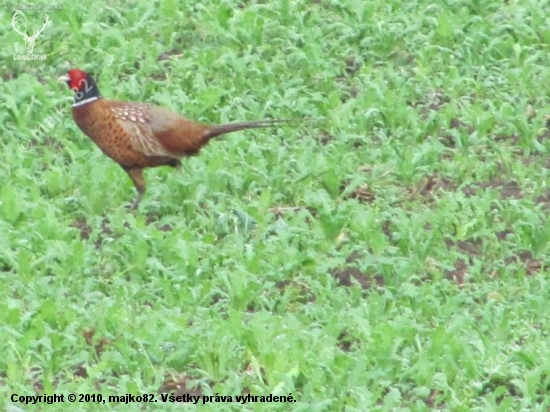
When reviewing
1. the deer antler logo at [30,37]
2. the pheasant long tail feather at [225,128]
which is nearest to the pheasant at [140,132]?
the pheasant long tail feather at [225,128]

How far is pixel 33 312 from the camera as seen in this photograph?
27.0 ft

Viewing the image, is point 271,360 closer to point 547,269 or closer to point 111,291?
point 111,291

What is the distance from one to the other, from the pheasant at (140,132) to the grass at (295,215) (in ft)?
0.61

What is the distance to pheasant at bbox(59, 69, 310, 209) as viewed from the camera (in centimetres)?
977

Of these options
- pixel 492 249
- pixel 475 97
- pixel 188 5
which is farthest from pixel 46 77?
pixel 492 249

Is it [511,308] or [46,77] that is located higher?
[511,308]

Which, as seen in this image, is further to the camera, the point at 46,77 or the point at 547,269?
the point at 46,77

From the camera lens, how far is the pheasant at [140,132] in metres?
9.77

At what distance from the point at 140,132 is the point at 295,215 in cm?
111

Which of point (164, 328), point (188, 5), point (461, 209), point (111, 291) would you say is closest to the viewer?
point (164, 328)

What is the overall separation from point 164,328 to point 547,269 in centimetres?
230

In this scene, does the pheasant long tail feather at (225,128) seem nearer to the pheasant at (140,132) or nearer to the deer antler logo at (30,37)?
the pheasant at (140,132)

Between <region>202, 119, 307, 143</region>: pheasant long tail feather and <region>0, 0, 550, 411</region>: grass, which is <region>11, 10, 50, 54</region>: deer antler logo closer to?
<region>0, 0, 550, 411</region>: grass

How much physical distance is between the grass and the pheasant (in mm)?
185
